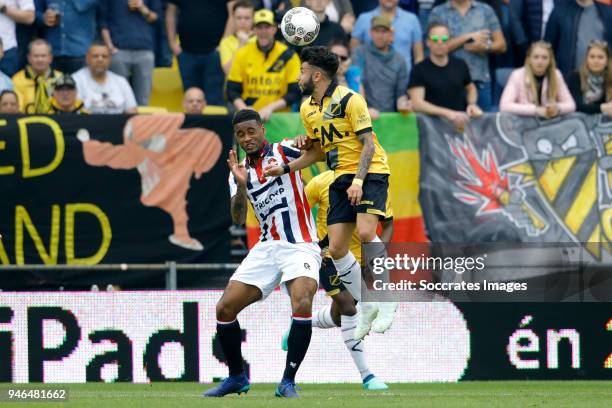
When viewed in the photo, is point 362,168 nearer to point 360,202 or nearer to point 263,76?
point 360,202

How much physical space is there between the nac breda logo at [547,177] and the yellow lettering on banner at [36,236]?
14.8ft

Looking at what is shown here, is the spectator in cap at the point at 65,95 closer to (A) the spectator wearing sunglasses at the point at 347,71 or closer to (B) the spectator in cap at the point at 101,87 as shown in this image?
(B) the spectator in cap at the point at 101,87

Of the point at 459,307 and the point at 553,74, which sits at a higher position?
the point at 553,74


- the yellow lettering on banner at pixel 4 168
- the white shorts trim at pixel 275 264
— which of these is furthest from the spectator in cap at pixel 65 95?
the white shorts trim at pixel 275 264

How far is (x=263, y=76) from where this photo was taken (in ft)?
50.9

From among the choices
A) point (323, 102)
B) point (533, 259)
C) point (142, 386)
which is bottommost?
point (142, 386)

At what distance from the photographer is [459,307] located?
42.5 ft

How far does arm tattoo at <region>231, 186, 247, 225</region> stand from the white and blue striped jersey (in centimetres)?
15

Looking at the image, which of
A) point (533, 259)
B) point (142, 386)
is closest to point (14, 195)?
point (142, 386)

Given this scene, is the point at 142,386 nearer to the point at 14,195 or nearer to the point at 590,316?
the point at 14,195

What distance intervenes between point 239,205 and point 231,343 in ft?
3.63

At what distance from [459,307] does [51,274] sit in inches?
181

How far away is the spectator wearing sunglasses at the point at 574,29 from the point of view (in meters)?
16.8

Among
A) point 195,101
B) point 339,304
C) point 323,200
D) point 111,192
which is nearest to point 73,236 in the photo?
point 111,192
